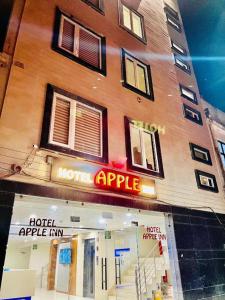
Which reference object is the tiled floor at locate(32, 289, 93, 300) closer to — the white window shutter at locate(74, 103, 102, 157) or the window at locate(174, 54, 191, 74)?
the white window shutter at locate(74, 103, 102, 157)

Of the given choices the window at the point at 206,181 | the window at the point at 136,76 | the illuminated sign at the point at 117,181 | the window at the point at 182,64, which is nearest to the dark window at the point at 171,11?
the window at the point at 182,64

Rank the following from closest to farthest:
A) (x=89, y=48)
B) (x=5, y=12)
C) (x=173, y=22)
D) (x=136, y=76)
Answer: (x=5, y=12), (x=89, y=48), (x=136, y=76), (x=173, y=22)

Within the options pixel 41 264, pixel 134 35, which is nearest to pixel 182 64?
pixel 134 35

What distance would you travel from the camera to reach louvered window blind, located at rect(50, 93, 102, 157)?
588 centimetres

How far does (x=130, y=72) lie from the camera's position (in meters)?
9.29

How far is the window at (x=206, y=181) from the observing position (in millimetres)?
9470

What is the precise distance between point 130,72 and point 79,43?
2.42m

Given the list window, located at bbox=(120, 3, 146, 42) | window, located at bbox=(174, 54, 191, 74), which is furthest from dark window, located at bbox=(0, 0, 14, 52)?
window, located at bbox=(174, 54, 191, 74)

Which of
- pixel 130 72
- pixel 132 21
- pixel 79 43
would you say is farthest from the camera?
pixel 132 21

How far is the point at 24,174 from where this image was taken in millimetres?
4777

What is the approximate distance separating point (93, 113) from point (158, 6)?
10896mm

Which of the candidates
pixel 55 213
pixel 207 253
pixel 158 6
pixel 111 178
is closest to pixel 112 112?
pixel 111 178

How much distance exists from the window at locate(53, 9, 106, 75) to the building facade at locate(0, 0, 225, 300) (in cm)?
4

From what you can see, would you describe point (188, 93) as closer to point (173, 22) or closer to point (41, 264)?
point (173, 22)
